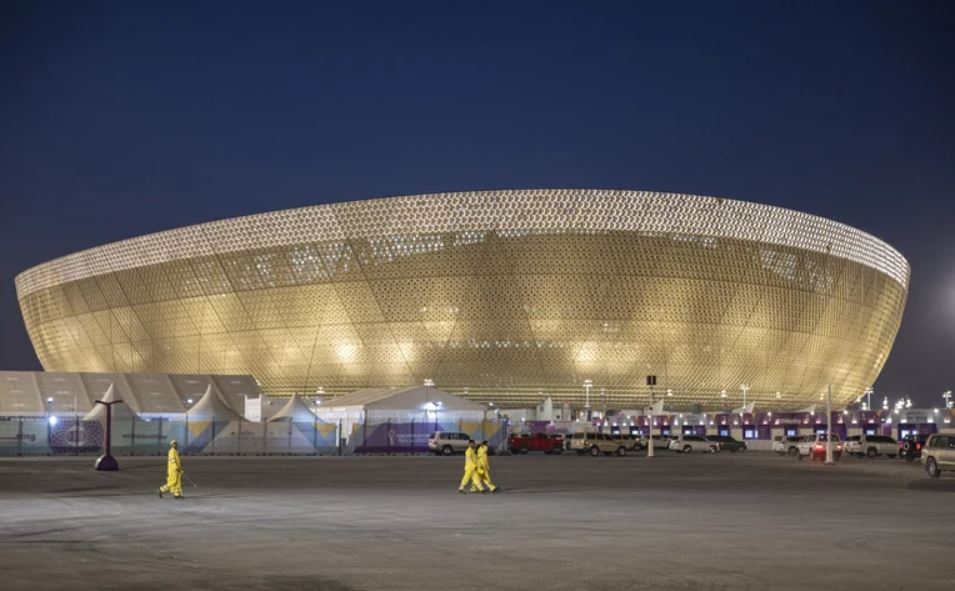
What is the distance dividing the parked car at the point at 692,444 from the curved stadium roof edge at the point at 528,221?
1849 cm

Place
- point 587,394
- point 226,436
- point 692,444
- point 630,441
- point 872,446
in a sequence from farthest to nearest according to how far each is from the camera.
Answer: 1. point 587,394
2. point 692,444
3. point 630,441
4. point 872,446
5. point 226,436

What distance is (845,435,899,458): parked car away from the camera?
206 ft

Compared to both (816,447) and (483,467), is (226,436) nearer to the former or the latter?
(816,447)

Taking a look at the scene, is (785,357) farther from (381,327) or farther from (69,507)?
(69,507)

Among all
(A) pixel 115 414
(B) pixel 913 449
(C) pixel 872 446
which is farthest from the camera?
(C) pixel 872 446

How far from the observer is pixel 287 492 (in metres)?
25.7

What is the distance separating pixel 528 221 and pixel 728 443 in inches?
858

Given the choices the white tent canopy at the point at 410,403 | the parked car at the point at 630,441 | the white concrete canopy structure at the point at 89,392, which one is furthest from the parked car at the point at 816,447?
the white concrete canopy structure at the point at 89,392

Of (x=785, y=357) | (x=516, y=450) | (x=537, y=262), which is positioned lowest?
(x=516, y=450)

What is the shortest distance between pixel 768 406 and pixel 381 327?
34310 mm

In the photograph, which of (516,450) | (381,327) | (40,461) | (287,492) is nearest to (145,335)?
(381,327)

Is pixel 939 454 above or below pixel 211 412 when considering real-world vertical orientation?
below

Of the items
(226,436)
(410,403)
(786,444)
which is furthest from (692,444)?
(226,436)

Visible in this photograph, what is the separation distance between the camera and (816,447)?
53.2 meters
